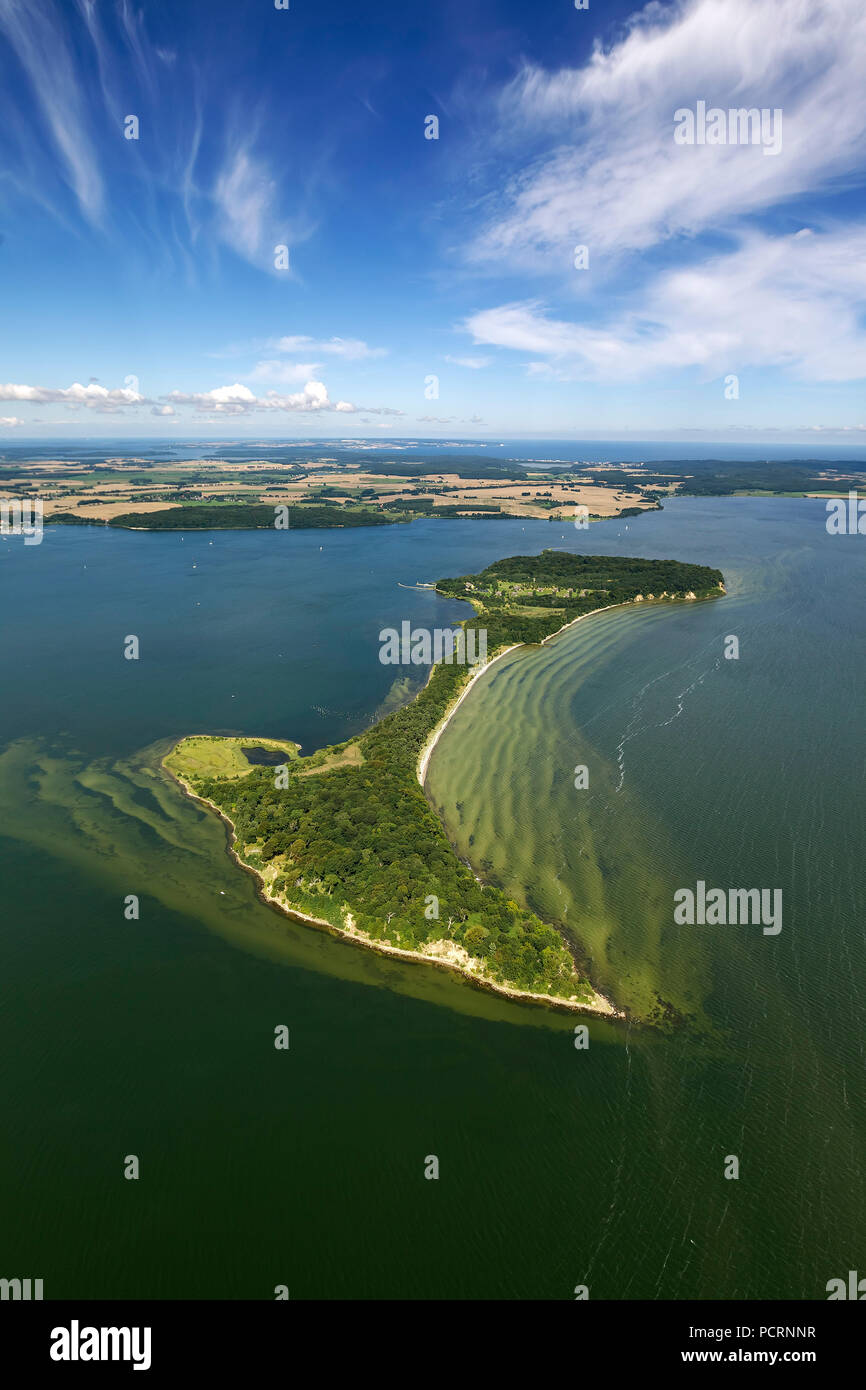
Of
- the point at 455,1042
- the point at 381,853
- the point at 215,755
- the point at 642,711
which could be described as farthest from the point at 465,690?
the point at 455,1042

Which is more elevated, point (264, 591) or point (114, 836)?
point (264, 591)

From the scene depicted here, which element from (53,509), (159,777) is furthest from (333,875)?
(53,509)

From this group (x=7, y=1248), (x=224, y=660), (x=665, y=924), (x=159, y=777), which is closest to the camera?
(x=7, y=1248)

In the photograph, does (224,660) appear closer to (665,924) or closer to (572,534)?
(665,924)

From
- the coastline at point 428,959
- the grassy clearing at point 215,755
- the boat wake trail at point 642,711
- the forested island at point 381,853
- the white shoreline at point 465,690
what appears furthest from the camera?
the boat wake trail at point 642,711

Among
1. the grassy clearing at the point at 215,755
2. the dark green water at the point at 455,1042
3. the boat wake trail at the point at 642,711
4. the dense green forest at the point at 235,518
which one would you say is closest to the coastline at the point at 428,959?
the dark green water at the point at 455,1042

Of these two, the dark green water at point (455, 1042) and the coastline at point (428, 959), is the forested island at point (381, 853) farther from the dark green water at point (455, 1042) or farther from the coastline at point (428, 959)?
the dark green water at point (455, 1042)
